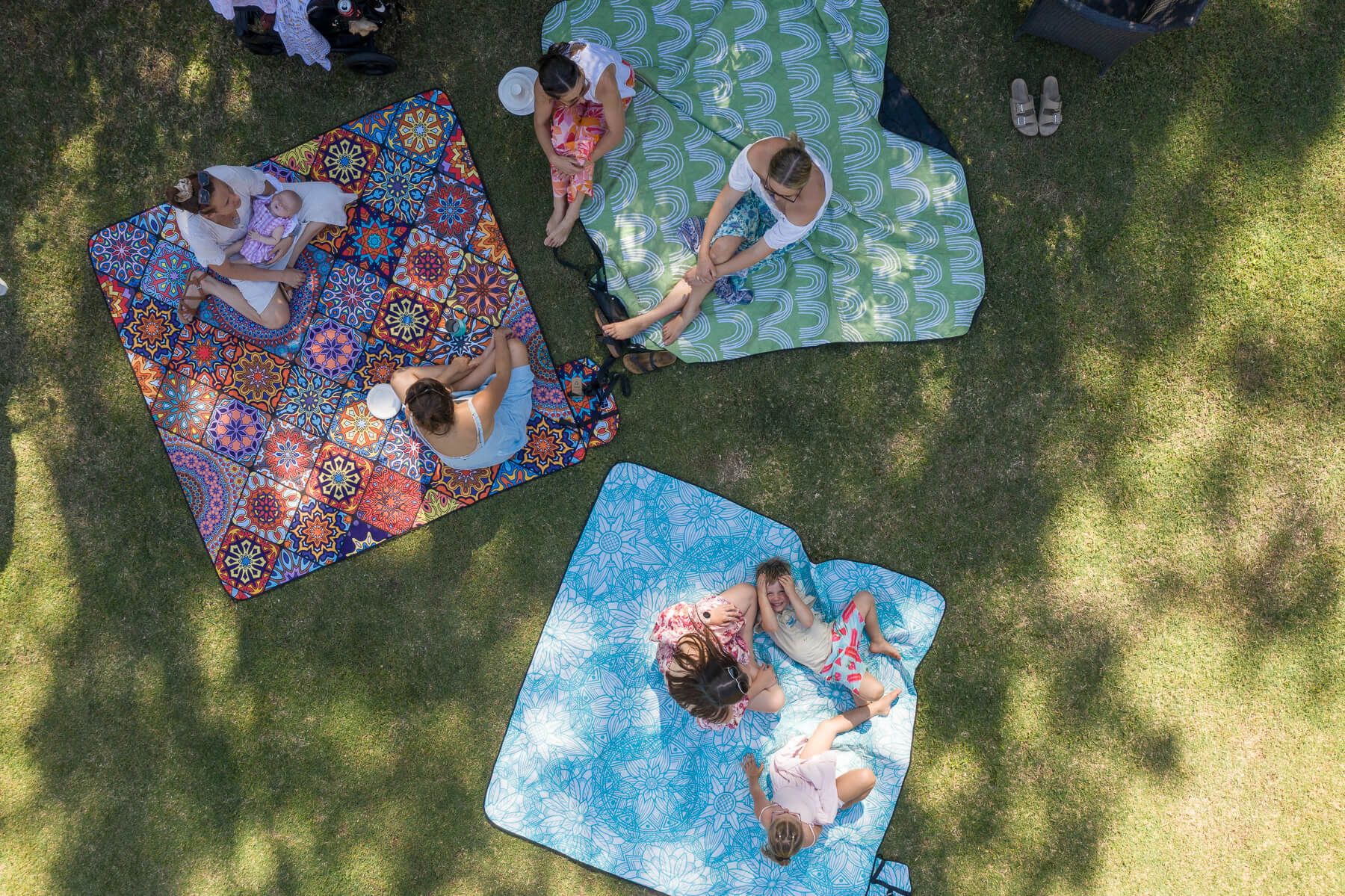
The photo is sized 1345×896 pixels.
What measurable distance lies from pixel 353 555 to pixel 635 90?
3.62 meters

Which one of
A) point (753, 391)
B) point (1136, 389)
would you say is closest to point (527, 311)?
point (753, 391)

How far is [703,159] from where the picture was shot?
15.7ft

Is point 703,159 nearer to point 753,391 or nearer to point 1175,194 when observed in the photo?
point 753,391

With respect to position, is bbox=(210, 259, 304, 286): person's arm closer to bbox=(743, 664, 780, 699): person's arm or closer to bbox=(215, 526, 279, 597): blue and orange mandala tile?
bbox=(215, 526, 279, 597): blue and orange mandala tile

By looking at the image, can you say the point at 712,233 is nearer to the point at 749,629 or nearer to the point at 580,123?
the point at 580,123

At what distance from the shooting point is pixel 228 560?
4875 mm

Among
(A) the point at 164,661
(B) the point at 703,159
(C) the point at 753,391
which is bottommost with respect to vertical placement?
(A) the point at 164,661

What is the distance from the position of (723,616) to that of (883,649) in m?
1.11

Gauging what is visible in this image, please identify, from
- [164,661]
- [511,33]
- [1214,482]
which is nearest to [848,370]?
Result: [1214,482]

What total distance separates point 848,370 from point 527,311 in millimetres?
2204

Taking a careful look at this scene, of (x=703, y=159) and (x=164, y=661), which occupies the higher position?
(x=703, y=159)

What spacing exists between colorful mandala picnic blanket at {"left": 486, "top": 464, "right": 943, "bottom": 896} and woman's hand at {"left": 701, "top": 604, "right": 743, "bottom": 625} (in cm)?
26

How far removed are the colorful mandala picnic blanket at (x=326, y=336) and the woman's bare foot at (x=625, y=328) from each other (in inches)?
12.9

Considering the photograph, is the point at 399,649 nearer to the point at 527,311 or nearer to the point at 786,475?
the point at 527,311
